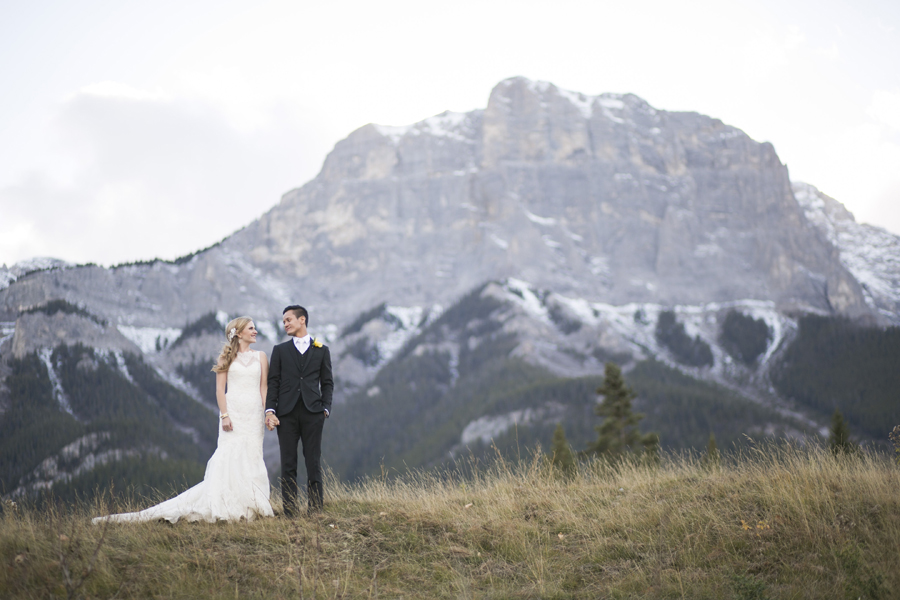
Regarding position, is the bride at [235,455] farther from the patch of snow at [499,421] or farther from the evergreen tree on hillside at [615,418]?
the patch of snow at [499,421]

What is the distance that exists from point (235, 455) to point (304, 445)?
3.68ft

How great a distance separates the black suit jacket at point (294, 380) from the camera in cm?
949

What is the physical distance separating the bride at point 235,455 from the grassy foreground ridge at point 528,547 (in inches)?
16.0

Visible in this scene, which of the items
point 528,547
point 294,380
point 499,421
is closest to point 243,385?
point 294,380

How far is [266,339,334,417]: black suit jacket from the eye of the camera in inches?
374

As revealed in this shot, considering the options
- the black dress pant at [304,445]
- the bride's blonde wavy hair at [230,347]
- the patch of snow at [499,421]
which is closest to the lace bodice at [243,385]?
the bride's blonde wavy hair at [230,347]

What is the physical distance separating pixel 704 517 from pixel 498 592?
10.4ft

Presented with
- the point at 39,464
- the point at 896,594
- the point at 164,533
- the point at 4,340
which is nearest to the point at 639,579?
the point at 896,594

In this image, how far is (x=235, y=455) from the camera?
9.59 meters

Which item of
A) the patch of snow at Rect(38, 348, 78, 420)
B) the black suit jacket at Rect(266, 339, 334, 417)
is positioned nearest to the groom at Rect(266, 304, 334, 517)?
the black suit jacket at Rect(266, 339, 334, 417)

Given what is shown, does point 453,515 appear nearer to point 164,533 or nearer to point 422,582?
point 422,582

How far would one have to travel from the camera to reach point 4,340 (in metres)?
154

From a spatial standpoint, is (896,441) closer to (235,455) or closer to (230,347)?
(235,455)

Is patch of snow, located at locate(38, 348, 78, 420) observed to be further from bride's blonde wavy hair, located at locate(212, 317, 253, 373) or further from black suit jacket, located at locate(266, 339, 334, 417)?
black suit jacket, located at locate(266, 339, 334, 417)
